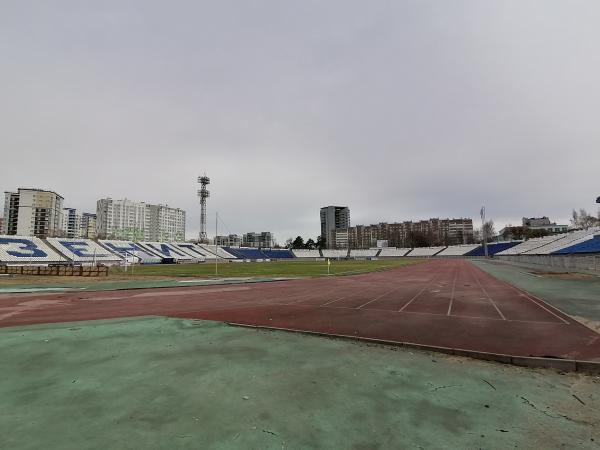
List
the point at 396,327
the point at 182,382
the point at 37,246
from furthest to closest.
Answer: the point at 37,246, the point at 396,327, the point at 182,382

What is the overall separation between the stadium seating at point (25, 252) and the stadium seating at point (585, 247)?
91553 millimetres

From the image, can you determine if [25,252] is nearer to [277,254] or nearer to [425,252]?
[277,254]

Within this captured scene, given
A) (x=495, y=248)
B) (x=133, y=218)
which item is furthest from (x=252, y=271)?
(x=133, y=218)

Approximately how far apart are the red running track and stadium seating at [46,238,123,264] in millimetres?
58630

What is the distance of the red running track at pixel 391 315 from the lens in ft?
32.3

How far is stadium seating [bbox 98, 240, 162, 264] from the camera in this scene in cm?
8520

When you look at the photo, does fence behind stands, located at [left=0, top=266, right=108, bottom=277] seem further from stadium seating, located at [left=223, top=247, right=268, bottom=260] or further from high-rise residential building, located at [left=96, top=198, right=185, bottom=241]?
high-rise residential building, located at [left=96, top=198, right=185, bottom=241]

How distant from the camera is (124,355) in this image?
8.23m

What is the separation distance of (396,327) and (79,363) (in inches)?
364

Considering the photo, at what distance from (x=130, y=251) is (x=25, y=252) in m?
24.3

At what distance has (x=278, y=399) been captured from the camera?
5.68 m

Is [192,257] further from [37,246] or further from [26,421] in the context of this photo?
[26,421]

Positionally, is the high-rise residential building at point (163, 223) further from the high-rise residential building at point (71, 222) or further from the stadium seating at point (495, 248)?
the stadium seating at point (495, 248)

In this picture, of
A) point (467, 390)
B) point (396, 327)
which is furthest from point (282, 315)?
point (467, 390)
